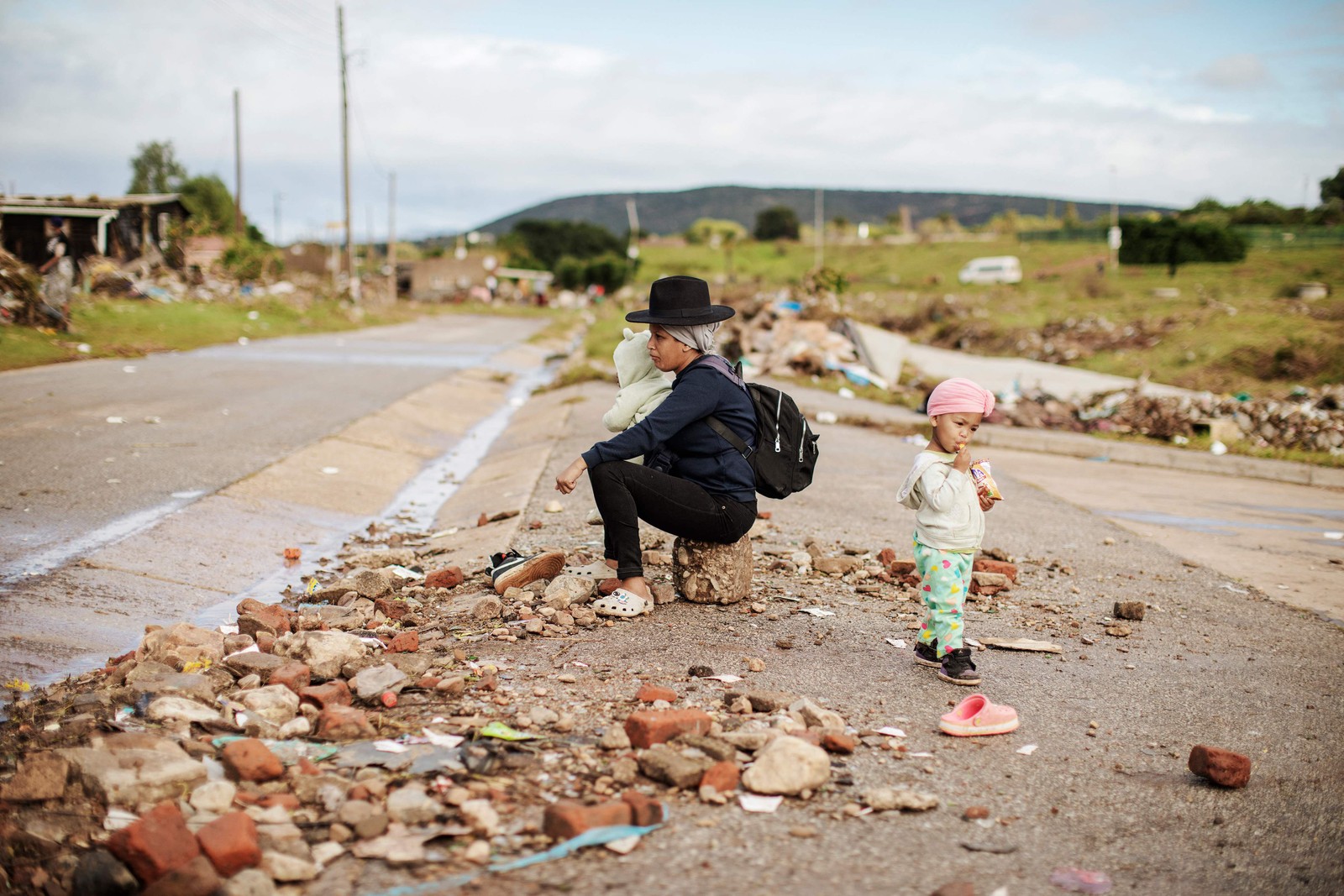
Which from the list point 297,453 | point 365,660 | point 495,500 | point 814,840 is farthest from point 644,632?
point 297,453

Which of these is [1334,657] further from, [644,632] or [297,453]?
[297,453]

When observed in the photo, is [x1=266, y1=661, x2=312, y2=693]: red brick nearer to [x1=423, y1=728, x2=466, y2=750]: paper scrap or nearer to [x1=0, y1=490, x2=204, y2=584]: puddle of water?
[x1=423, y1=728, x2=466, y2=750]: paper scrap

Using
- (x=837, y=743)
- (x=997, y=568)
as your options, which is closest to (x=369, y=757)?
(x=837, y=743)

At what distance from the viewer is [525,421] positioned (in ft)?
47.5

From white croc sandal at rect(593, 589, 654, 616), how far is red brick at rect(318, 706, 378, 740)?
1557mm

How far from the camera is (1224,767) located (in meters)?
3.41

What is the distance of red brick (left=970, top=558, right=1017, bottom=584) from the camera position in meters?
6.32

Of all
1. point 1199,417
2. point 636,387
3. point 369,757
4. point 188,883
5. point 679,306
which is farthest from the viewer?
point 1199,417

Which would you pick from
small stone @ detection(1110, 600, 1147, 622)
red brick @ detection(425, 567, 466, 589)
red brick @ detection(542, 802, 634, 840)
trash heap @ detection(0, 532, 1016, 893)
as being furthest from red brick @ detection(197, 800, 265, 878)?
small stone @ detection(1110, 600, 1147, 622)

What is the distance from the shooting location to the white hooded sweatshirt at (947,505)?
429 cm

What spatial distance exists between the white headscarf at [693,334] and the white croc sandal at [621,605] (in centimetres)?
125

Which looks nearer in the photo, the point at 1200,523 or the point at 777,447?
the point at 777,447

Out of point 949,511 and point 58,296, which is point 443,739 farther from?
point 58,296

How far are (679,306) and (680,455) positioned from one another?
0.76m
